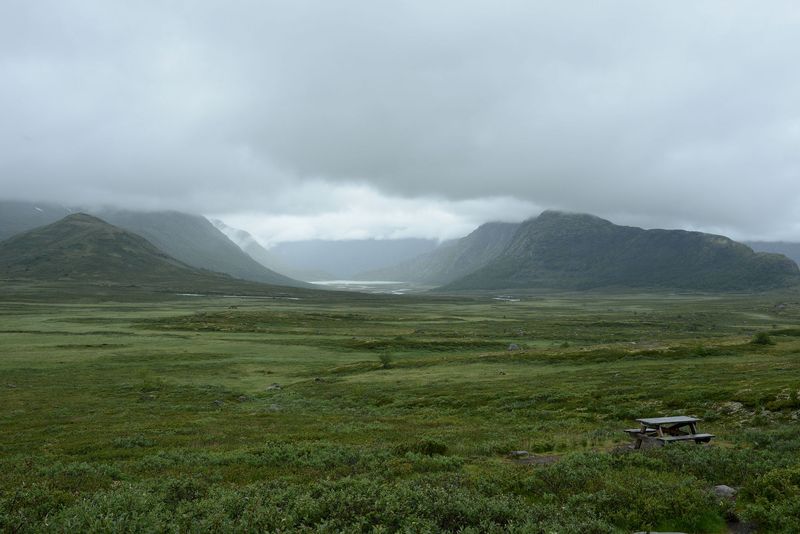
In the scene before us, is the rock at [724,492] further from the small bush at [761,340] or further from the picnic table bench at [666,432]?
the small bush at [761,340]

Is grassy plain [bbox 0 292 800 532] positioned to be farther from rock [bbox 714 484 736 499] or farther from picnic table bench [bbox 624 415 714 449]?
picnic table bench [bbox 624 415 714 449]

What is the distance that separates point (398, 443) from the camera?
2244cm

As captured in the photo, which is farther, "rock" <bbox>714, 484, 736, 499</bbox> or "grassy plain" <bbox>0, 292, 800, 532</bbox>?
"rock" <bbox>714, 484, 736, 499</bbox>

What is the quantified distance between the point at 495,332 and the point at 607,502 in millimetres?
110048

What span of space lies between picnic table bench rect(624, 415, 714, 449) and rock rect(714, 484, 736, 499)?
6640mm

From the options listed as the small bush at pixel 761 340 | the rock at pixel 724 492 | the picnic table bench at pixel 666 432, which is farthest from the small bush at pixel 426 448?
the small bush at pixel 761 340

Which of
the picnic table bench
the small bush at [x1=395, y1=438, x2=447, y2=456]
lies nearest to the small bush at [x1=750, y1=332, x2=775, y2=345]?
the picnic table bench

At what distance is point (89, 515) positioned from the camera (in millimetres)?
11766

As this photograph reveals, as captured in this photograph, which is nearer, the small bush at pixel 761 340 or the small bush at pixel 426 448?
the small bush at pixel 426 448

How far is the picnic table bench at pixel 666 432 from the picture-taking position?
66.5 feet

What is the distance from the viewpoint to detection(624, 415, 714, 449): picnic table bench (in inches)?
798

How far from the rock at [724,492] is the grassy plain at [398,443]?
272 millimetres

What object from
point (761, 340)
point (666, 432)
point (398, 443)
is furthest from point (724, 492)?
point (761, 340)

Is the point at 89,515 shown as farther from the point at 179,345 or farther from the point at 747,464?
the point at 179,345
